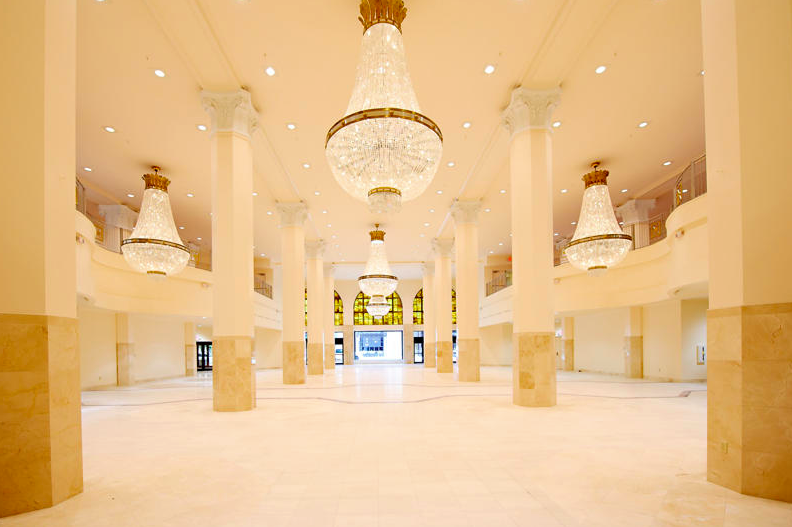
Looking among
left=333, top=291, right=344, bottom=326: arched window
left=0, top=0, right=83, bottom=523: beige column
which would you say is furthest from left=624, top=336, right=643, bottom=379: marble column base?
left=333, top=291, right=344, bottom=326: arched window

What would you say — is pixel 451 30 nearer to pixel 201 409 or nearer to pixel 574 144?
pixel 574 144

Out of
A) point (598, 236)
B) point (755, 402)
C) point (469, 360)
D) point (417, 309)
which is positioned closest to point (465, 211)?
point (469, 360)

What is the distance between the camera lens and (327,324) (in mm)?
23891

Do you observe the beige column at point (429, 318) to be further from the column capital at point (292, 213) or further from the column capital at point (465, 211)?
the column capital at point (292, 213)

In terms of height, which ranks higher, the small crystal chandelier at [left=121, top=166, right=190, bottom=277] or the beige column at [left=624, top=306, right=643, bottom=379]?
the small crystal chandelier at [left=121, top=166, right=190, bottom=277]

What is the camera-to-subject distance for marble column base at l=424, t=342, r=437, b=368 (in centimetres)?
2417

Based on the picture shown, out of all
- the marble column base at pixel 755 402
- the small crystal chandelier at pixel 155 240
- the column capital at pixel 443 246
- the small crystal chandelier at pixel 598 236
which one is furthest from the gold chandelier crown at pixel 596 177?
the small crystal chandelier at pixel 155 240

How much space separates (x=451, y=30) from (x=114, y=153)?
8610 millimetres

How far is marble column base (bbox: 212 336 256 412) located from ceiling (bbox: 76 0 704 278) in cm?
459

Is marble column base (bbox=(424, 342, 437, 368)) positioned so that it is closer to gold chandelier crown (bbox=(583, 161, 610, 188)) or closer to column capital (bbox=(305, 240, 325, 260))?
column capital (bbox=(305, 240, 325, 260))

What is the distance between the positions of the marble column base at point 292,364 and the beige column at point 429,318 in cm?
1165

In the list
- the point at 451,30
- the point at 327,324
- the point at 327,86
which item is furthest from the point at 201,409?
the point at 327,324

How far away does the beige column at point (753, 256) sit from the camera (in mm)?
3207

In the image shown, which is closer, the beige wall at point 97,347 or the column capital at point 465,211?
the beige wall at point 97,347
